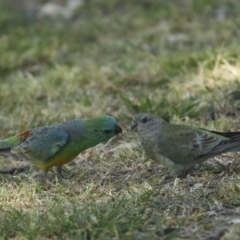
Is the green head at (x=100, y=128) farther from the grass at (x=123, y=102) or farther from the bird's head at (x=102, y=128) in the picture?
the grass at (x=123, y=102)

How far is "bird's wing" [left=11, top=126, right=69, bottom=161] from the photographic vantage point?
5227mm

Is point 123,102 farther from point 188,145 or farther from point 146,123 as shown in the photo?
point 188,145

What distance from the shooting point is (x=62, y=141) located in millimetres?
5227

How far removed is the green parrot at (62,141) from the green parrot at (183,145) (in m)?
0.29

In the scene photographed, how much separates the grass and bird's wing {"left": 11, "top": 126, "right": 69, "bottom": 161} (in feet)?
0.62

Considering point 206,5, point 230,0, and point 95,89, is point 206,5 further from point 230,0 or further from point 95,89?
point 95,89

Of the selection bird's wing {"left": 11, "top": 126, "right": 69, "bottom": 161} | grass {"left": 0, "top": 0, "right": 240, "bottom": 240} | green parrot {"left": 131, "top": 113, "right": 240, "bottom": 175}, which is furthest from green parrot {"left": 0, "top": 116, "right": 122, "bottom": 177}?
green parrot {"left": 131, "top": 113, "right": 240, "bottom": 175}

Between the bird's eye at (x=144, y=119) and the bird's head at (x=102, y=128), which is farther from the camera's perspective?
the bird's eye at (x=144, y=119)

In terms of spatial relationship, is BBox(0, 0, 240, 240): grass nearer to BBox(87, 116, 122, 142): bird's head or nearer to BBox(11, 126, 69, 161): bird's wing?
BBox(11, 126, 69, 161): bird's wing

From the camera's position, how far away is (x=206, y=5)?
33.1ft

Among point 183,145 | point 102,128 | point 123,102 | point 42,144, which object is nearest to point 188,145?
point 183,145

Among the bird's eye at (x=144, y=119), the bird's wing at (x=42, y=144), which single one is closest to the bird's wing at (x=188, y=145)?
the bird's eye at (x=144, y=119)

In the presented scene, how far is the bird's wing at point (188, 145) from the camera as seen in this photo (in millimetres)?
5043

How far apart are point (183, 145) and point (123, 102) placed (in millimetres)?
2121
